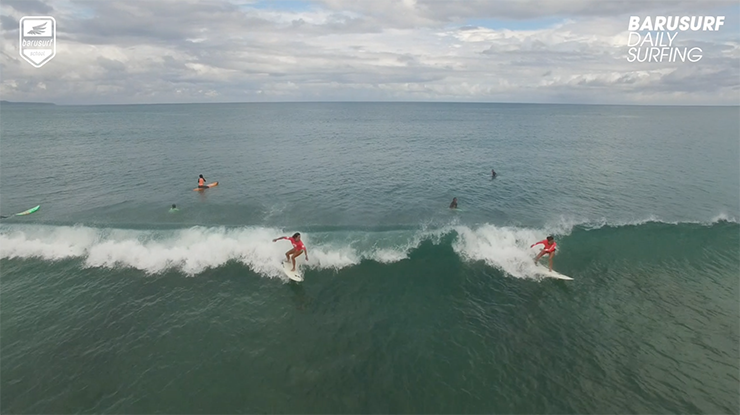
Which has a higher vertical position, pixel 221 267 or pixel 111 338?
pixel 221 267

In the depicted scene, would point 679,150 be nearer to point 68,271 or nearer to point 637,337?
point 637,337

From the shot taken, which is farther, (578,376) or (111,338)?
(111,338)

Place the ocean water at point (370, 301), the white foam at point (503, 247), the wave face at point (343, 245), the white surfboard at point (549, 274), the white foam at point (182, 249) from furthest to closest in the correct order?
the wave face at point (343, 245) → the white foam at point (182, 249) → the white foam at point (503, 247) → the white surfboard at point (549, 274) → the ocean water at point (370, 301)

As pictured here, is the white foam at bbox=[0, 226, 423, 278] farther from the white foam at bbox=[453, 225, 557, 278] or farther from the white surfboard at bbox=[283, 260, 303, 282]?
the white foam at bbox=[453, 225, 557, 278]

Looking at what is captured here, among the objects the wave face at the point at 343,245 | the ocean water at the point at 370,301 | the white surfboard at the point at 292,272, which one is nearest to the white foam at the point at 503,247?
the wave face at the point at 343,245

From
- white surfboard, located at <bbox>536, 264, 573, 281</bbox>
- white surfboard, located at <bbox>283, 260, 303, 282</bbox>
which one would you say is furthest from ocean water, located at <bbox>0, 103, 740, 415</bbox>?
white surfboard, located at <bbox>283, 260, 303, 282</bbox>

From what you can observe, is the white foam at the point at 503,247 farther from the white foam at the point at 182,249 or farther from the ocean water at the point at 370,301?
the white foam at the point at 182,249

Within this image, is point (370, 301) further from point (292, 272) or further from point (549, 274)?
point (549, 274)

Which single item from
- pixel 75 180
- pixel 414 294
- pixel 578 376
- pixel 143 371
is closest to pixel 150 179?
pixel 75 180
